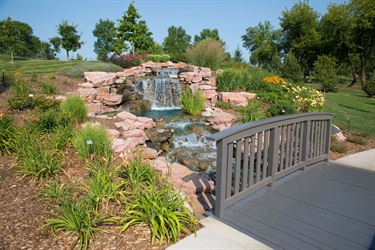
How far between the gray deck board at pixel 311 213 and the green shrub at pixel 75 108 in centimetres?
458

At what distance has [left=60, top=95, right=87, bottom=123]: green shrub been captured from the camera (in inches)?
243

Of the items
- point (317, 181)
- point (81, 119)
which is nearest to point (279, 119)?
point (317, 181)

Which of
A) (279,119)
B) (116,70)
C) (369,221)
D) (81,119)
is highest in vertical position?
(116,70)

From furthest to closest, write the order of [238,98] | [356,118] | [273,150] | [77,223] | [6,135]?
[238,98]
[356,118]
[6,135]
[273,150]
[77,223]

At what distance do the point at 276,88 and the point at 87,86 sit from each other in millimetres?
7328

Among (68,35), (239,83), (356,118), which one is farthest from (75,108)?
(68,35)

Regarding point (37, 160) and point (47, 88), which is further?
point (47, 88)

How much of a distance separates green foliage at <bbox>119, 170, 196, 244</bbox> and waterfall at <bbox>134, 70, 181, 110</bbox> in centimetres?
843

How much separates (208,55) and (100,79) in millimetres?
6253

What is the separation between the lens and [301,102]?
8875 millimetres

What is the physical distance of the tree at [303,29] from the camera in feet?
92.2

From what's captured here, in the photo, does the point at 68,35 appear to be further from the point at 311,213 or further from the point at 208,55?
the point at 311,213

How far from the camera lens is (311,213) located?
9.81 ft

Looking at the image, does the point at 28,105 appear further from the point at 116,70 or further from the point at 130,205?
the point at 116,70
